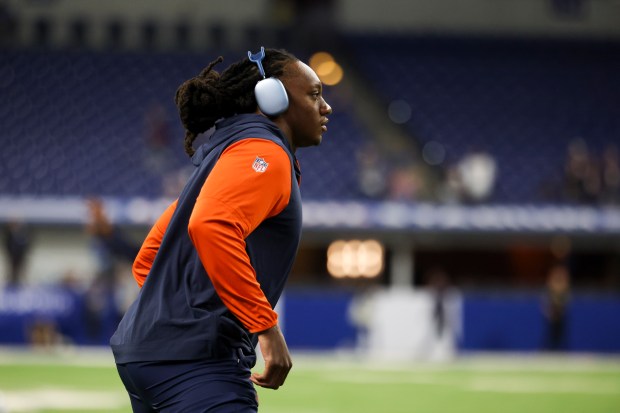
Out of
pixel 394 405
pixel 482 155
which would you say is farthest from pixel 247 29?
pixel 394 405

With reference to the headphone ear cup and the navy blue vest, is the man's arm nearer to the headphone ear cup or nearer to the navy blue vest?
the navy blue vest

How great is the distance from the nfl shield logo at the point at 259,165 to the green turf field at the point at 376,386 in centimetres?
796

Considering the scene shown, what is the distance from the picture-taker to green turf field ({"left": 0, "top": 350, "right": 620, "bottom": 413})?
38.5ft

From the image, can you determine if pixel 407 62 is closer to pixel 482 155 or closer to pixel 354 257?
pixel 482 155

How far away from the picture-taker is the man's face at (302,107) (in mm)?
3611

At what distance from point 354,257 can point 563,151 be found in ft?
20.1

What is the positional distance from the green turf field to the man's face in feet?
25.2

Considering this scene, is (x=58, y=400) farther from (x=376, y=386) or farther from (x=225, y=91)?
(x=225, y=91)

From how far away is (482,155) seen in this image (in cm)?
2562

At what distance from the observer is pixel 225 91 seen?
141 inches

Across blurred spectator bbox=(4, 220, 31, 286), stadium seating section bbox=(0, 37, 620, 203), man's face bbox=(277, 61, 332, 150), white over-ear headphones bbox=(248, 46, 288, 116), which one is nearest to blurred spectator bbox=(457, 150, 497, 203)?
stadium seating section bbox=(0, 37, 620, 203)

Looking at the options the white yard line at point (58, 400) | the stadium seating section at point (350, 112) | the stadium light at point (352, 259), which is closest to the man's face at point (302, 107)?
the white yard line at point (58, 400)

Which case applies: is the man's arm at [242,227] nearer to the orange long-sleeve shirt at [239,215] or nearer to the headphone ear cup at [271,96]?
the orange long-sleeve shirt at [239,215]

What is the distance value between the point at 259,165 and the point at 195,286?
415mm
